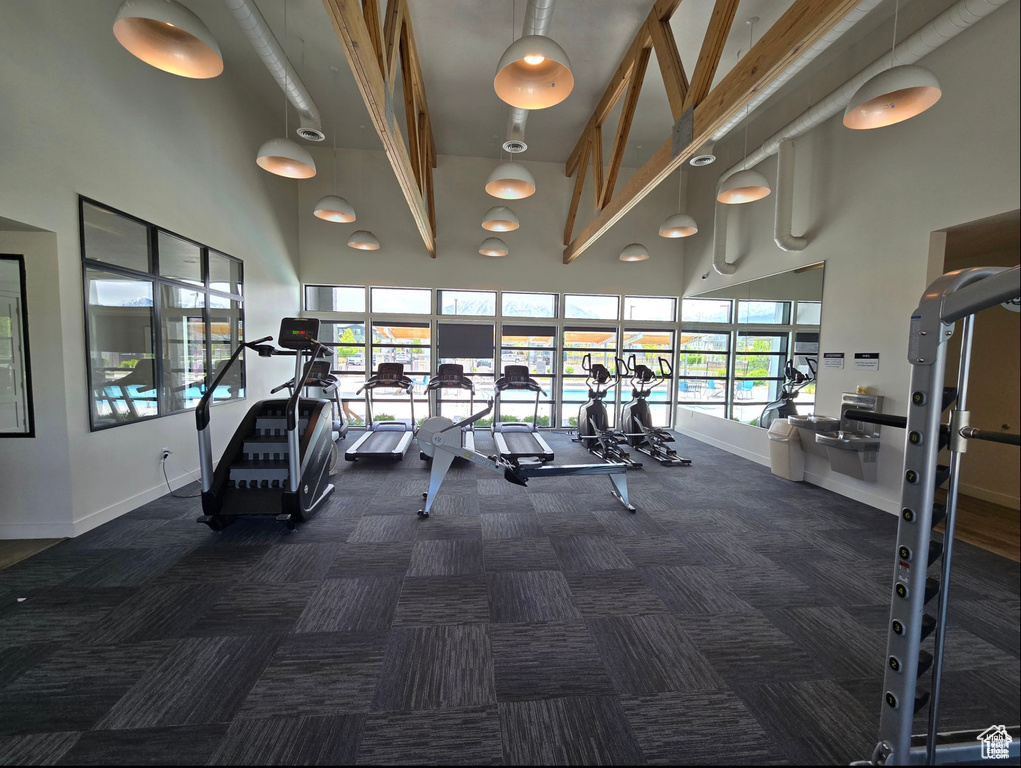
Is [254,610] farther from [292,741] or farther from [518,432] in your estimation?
[518,432]

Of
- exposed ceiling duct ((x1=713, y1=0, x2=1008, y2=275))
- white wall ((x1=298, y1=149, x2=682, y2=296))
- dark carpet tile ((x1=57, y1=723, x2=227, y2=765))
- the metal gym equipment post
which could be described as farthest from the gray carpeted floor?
white wall ((x1=298, y1=149, x2=682, y2=296))

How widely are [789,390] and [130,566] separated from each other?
22.9 ft

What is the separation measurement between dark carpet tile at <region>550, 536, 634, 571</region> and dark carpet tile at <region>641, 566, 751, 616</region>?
0.22m

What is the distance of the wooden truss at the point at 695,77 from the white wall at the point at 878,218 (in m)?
0.83

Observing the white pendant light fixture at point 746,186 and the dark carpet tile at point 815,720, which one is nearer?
the dark carpet tile at point 815,720

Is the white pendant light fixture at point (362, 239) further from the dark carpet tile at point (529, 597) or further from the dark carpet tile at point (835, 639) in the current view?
the dark carpet tile at point (835, 639)

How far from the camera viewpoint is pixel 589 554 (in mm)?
3174

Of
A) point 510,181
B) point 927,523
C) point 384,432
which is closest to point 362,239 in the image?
point 510,181

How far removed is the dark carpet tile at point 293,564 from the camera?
2.80 meters

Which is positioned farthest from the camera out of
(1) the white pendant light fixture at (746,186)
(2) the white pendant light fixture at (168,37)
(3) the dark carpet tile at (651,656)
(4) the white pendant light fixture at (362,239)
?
(4) the white pendant light fixture at (362,239)

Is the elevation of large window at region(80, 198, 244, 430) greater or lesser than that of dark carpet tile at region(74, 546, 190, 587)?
greater

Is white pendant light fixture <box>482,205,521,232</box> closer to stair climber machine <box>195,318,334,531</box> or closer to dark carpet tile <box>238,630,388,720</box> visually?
stair climber machine <box>195,318,334,531</box>

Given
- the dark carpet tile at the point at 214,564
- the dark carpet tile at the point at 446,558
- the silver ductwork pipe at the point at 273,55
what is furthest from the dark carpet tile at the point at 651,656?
the silver ductwork pipe at the point at 273,55

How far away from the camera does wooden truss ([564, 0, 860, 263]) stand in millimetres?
2547
